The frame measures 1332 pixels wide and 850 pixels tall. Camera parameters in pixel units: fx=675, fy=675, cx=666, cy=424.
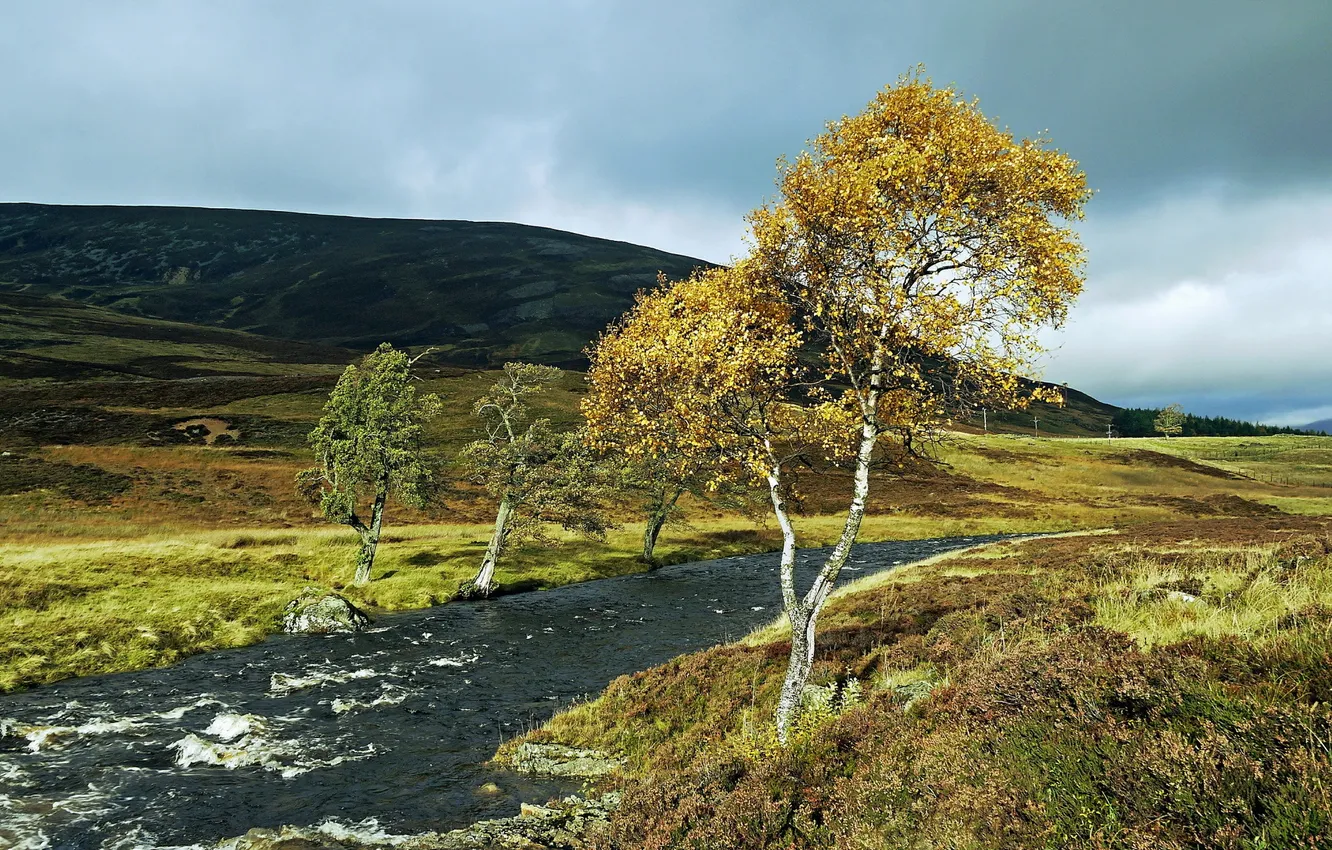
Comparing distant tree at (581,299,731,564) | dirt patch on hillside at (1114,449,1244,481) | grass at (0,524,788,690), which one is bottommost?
grass at (0,524,788,690)

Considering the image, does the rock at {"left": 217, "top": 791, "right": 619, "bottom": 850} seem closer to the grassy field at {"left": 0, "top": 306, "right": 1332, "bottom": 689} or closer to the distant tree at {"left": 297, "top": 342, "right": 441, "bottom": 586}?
the grassy field at {"left": 0, "top": 306, "right": 1332, "bottom": 689}

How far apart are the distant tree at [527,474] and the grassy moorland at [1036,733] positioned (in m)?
25.5

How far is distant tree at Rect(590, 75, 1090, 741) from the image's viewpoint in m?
14.9

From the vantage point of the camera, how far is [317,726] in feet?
71.2

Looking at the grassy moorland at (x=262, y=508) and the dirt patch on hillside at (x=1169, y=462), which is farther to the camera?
the dirt patch on hillside at (x=1169, y=462)

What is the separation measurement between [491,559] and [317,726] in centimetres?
2387

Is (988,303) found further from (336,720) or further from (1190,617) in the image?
(336,720)

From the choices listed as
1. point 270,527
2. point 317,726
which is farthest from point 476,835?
point 270,527

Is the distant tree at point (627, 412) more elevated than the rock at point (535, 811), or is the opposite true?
the distant tree at point (627, 412)

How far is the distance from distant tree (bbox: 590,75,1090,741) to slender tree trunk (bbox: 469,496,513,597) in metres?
30.6

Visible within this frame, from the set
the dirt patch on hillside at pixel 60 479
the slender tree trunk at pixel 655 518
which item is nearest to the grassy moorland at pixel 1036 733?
the slender tree trunk at pixel 655 518

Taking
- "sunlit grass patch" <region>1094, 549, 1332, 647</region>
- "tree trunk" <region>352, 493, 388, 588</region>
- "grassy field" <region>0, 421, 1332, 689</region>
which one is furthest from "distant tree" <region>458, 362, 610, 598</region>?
"sunlit grass patch" <region>1094, 549, 1332, 647</region>

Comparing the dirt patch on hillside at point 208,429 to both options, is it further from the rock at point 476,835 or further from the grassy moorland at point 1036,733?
the rock at point 476,835

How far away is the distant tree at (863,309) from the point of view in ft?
48.8
